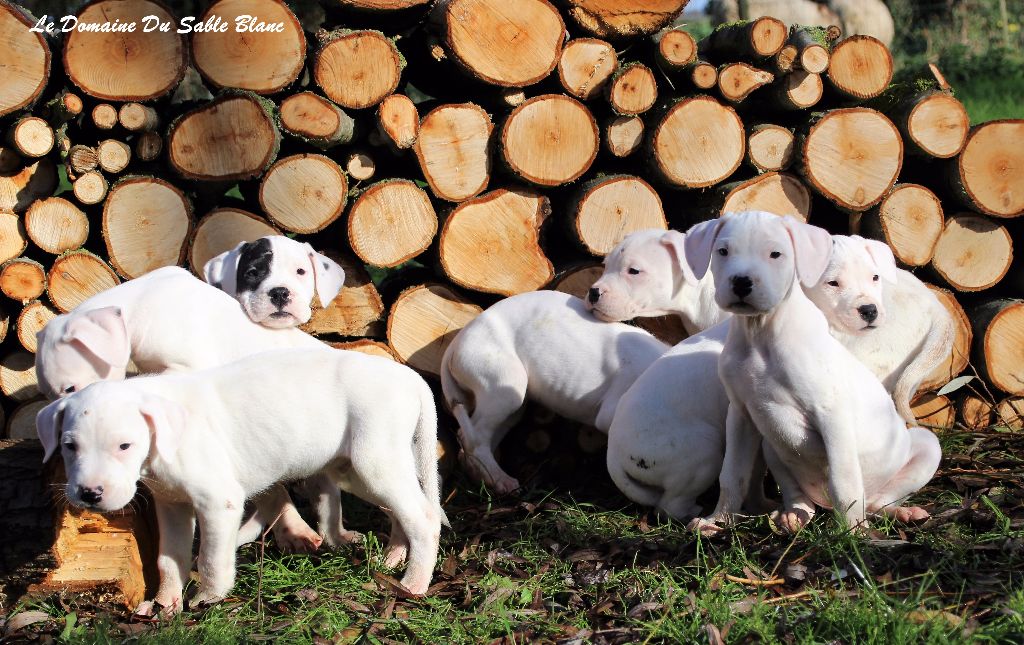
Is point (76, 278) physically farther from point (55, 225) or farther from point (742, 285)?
point (742, 285)

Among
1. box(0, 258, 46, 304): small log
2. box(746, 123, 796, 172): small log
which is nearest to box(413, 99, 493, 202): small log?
box(746, 123, 796, 172): small log

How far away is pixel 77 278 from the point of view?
5762mm

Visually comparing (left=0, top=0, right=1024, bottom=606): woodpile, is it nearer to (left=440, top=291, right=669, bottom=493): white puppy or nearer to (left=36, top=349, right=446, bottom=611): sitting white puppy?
(left=440, top=291, right=669, bottom=493): white puppy

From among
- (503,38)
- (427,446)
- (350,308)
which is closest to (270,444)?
(427,446)

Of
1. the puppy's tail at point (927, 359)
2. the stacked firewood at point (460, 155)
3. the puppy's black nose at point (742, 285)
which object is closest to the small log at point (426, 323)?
the stacked firewood at point (460, 155)

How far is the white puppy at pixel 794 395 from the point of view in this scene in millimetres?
4125

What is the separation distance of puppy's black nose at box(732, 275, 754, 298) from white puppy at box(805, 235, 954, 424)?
1374 millimetres

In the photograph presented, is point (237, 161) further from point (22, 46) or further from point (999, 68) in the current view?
point (999, 68)

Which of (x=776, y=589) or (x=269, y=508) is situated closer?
(x=776, y=589)

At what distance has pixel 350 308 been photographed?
601 centimetres

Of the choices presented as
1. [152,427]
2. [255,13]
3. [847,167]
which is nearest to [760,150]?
[847,167]

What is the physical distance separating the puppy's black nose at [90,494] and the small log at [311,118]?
8.49ft

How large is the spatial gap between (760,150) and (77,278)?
4144 mm

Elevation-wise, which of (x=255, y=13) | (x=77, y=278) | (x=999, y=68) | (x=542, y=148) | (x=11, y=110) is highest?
(x=255, y=13)
